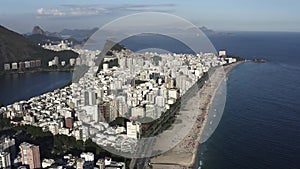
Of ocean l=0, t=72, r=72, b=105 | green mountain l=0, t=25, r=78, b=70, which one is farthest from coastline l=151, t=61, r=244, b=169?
green mountain l=0, t=25, r=78, b=70

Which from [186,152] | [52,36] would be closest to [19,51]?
[52,36]

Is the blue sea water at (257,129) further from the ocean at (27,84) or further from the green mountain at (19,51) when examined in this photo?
the green mountain at (19,51)

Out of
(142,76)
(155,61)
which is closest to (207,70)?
(155,61)

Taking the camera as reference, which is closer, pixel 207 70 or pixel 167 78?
pixel 167 78

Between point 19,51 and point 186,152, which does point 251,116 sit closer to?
point 186,152

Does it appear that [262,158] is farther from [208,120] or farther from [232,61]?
[232,61]

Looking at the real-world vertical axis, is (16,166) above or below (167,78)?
below

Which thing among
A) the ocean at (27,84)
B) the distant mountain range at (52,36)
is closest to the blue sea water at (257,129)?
the ocean at (27,84)
